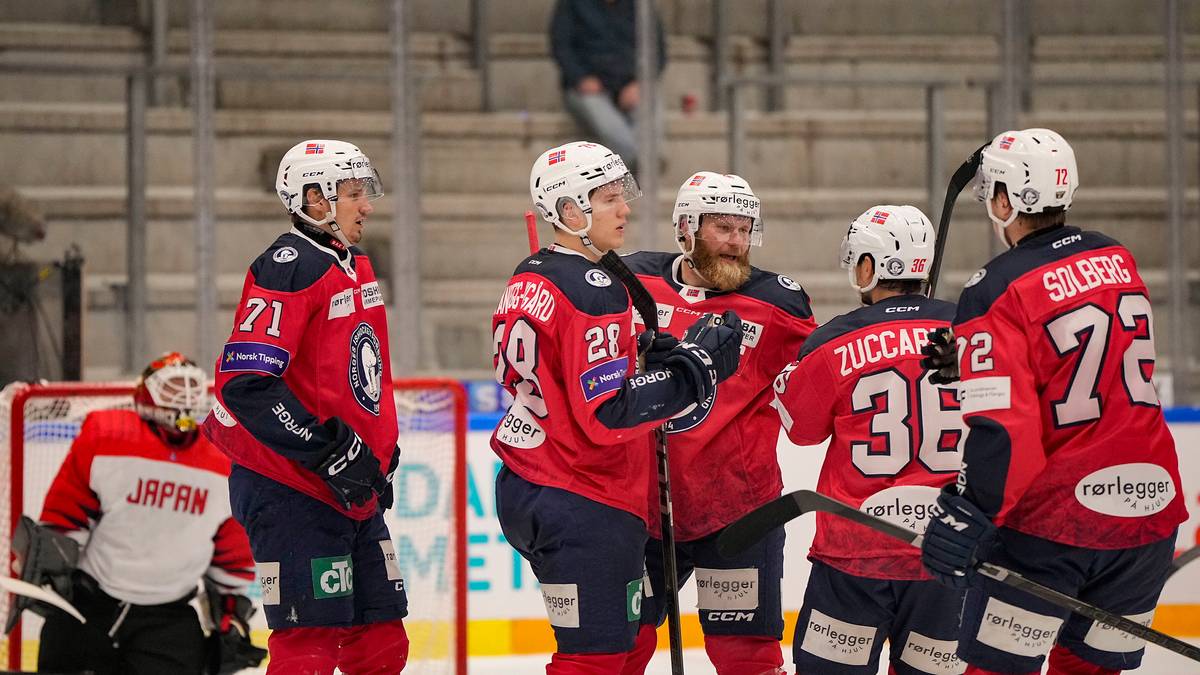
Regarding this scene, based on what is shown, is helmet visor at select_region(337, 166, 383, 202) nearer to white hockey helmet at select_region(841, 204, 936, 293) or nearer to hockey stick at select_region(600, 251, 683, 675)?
hockey stick at select_region(600, 251, 683, 675)

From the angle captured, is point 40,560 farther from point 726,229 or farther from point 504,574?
point 726,229

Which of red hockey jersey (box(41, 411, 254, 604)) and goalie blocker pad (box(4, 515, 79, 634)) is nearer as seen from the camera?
goalie blocker pad (box(4, 515, 79, 634))

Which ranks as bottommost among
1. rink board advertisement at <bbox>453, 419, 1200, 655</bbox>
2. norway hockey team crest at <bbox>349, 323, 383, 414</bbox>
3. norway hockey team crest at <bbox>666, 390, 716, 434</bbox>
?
rink board advertisement at <bbox>453, 419, 1200, 655</bbox>

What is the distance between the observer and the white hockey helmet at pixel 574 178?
9.79 feet

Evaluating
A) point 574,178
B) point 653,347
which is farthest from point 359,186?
point 653,347

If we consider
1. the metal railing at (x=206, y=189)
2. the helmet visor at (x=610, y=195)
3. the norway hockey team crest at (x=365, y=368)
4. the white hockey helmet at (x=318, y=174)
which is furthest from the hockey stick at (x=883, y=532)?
the metal railing at (x=206, y=189)

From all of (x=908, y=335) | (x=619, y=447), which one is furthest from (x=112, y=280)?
(x=908, y=335)

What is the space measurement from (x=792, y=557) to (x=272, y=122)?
264 centimetres

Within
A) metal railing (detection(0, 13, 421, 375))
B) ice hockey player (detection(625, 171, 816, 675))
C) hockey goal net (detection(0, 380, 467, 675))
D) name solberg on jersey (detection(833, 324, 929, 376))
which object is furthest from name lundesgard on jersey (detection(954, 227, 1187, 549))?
metal railing (detection(0, 13, 421, 375))

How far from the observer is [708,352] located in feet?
9.70

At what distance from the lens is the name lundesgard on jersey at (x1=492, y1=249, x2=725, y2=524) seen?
282cm

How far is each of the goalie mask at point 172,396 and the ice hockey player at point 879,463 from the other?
169 cm

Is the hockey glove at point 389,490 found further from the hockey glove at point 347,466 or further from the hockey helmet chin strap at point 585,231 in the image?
the hockey helmet chin strap at point 585,231

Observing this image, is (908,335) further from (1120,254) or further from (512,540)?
(512,540)
